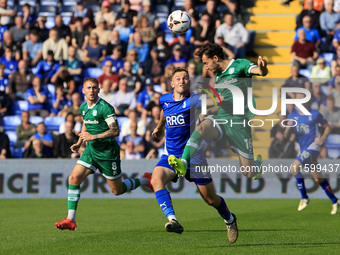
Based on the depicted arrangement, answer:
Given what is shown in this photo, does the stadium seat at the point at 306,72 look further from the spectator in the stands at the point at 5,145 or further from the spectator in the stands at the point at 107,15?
the spectator in the stands at the point at 5,145

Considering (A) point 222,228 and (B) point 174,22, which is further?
(B) point 174,22

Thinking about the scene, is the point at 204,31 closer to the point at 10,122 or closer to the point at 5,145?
the point at 10,122

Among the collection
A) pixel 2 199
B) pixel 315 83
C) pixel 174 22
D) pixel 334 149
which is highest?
pixel 174 22

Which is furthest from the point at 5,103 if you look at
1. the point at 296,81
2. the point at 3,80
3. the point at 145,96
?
the point at 296,81

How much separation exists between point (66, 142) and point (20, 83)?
353cm

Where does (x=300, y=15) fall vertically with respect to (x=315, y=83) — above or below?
above

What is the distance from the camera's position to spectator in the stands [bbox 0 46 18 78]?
21.1 metres

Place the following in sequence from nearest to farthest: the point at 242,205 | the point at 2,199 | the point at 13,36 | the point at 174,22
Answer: the point at 174,22
the point at 242,205
the point at 2,199
the point at 13,36

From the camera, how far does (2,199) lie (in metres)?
16.9

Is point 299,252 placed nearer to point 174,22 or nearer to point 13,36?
point 174,22

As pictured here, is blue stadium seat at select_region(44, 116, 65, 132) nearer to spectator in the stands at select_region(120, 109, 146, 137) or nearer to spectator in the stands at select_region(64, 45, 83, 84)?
spectator in the stands at select_region(64, 45, 83, 84)

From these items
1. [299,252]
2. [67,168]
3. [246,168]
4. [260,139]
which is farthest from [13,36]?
[299,252]

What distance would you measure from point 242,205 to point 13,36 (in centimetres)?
1004

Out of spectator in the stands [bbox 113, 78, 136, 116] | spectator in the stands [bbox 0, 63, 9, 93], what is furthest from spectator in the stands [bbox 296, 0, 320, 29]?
spectator in the stands [bbox 0, 63, 9, 93]
